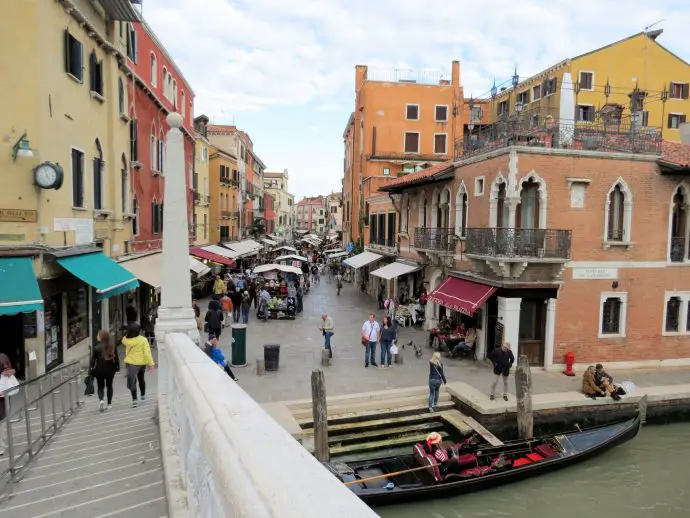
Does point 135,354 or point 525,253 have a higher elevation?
point 525,253

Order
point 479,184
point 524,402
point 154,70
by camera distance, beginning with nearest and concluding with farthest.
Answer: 1. point 524,402
2. point 479,184
3. point 154,70

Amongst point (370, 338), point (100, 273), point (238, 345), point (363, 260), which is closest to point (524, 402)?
point (370, 338)

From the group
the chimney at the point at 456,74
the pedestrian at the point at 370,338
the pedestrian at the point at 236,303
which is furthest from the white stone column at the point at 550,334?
the chimney at the point at 456,74

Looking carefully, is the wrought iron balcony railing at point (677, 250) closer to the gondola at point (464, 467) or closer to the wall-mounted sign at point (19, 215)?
the gondola at point (464, 467)

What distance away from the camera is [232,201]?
42.0 m

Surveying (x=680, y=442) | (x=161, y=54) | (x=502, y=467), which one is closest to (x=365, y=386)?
(x=502, y=467)

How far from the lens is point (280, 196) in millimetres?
89125

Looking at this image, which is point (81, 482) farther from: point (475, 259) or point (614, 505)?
point (475, 259)

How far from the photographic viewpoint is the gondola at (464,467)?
10188 millimetres

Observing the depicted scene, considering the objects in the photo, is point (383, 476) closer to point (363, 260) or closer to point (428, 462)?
point (428, 462)

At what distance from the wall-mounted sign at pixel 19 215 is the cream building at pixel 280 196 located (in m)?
70.3

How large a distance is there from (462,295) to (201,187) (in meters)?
21.6

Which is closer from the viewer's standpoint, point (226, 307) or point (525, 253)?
point (525, 253)

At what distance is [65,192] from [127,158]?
5.24m
